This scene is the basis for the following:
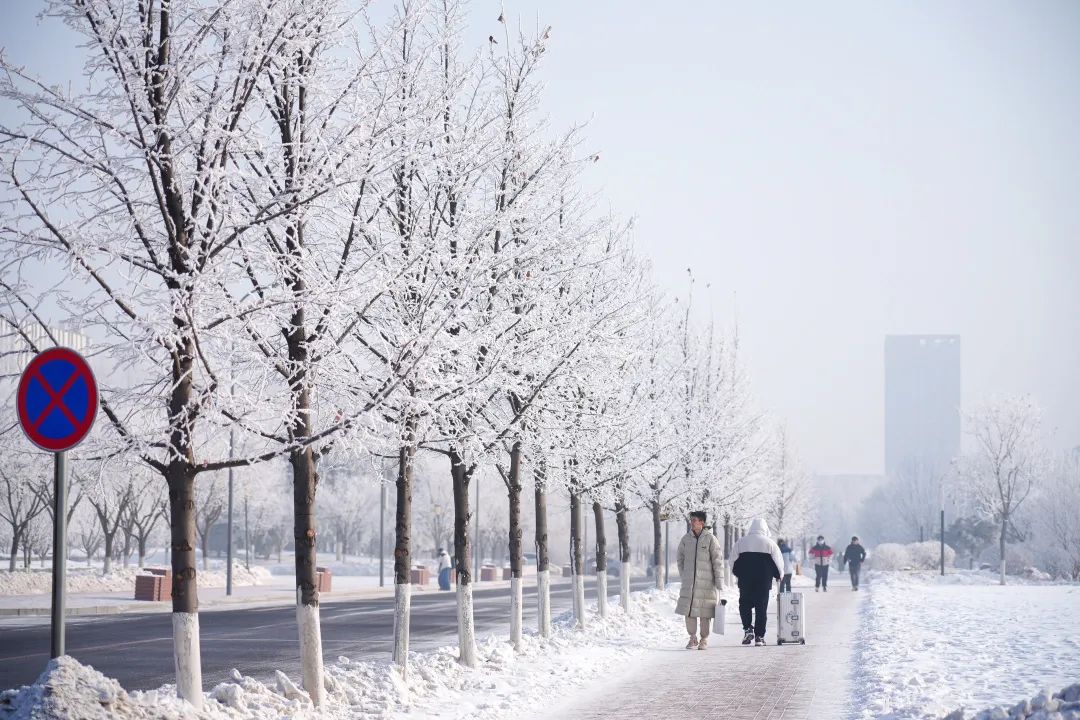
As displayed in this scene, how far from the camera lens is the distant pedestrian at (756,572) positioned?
731 inches

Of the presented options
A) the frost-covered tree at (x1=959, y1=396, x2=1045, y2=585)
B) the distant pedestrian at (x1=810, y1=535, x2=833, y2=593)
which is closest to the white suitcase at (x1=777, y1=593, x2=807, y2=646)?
the distant pedestrian at (x1=810, y1=535, x2=833, y2=593)

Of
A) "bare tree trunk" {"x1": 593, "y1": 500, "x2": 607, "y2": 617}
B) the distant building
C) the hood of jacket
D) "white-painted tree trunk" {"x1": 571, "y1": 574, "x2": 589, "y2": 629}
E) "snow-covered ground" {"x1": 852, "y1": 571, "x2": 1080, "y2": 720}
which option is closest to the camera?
the distant building

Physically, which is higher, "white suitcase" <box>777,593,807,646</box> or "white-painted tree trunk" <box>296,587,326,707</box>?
"white-painted tree trunk" <box>296,587,326,707</box>

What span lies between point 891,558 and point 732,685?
65.9m

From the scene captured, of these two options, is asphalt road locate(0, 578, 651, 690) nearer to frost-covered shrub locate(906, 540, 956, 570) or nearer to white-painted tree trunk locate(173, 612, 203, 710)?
white-painted tree trunk locate(173, 612, 203, 710)

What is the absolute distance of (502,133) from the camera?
14.4 metres

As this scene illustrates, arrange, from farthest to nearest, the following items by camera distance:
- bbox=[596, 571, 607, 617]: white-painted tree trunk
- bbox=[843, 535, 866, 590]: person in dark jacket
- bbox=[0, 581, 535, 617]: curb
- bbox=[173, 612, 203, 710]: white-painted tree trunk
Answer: bbox=[843, 535, 866, 590]: person in dark jacket, bbox=[0, 581, 535, 617]: curb, bbox=[596, 571, 607, 617]: white-painted tree trunk, bbox=[173, 612, 203, 710]: white-painted tree trunk

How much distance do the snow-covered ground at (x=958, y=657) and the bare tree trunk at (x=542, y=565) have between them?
16.0 feet

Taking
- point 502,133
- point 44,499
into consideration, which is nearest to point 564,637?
point 502,133

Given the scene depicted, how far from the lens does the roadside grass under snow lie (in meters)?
7.76

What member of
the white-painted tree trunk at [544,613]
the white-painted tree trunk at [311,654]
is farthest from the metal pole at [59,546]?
the white-painted tree trunk at [544,613]

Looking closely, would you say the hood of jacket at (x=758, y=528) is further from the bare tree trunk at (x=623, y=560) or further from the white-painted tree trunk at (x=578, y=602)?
the bare tree trunk at (x=623, y=560)

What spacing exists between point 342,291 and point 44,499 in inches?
1730

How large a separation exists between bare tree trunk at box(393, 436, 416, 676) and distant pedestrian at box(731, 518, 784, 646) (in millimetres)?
6980
